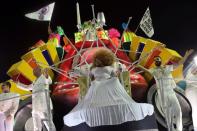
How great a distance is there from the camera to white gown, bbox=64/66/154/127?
4078 mm

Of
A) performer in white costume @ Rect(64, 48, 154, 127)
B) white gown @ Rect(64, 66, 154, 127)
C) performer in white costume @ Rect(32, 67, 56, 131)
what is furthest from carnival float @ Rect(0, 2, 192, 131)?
white gown @ Rect(64, 66, 154, 127)

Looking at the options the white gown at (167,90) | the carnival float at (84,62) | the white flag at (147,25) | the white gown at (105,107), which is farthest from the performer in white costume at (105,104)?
the white flag at (147,25)

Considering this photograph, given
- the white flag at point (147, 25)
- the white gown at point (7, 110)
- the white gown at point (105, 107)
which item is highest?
the white flag at point (147, 25)

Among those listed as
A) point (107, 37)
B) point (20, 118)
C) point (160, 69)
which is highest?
point (107, 37)

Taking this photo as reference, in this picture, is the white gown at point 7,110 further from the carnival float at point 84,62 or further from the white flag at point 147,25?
the white flag at point 147,25

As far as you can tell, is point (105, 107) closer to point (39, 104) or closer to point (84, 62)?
point (39, 104)

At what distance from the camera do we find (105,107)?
13.4ft

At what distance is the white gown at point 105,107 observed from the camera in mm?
4078

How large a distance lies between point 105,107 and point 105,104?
0.12ft

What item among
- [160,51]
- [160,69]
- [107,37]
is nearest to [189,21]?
[160,51]

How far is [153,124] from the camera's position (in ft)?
15.8

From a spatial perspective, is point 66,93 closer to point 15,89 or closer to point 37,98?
point 37,98

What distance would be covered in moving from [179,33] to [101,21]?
187 centimetres

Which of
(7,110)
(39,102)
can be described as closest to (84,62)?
(39,102)
